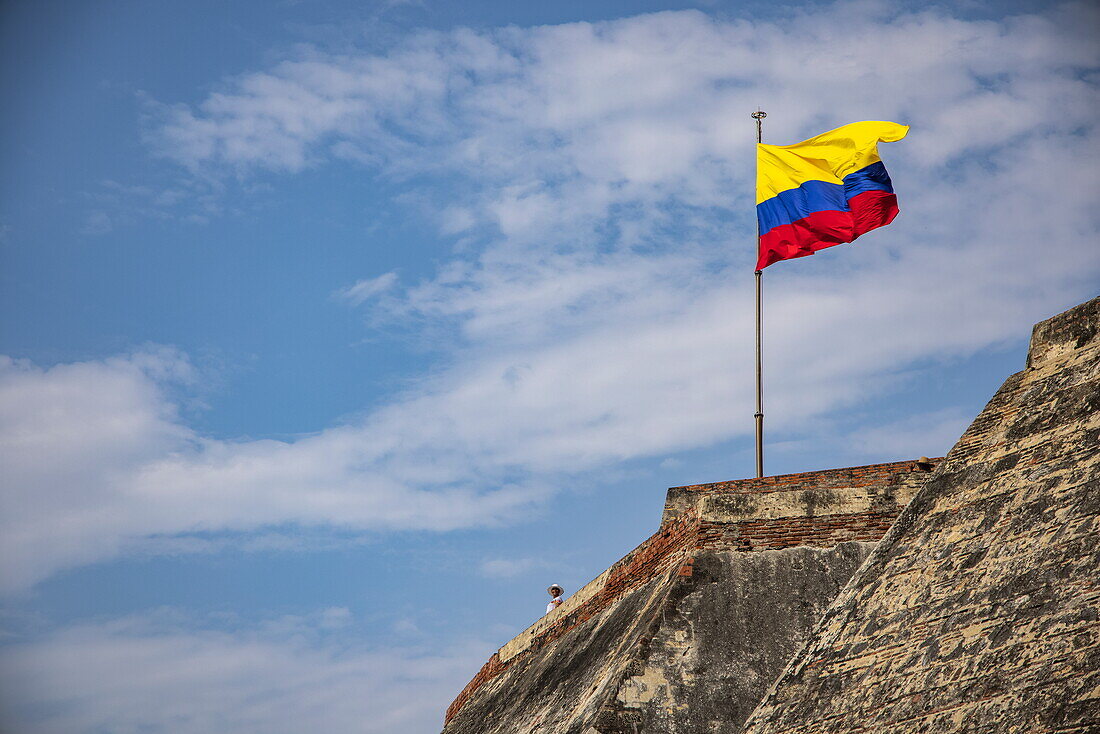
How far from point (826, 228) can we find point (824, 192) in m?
0.38

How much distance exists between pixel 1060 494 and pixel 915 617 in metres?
0.79

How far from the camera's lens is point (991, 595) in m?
4.87

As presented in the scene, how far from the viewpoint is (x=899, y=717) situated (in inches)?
185

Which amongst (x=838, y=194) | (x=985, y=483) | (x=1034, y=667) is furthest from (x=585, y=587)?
(x=1034, y=667)

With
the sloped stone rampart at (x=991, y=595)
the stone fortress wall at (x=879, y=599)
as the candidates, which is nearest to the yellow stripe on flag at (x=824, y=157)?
the stone fortress wall at (x=879, y=599)

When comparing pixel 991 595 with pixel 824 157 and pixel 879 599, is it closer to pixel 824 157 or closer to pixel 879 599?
pixel 879 599

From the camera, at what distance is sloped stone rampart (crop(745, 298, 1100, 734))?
4344 millimetres

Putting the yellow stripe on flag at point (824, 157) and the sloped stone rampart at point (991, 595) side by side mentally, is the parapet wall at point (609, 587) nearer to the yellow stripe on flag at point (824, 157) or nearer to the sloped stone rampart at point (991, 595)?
the sloped stone rampart at point (991, 595)

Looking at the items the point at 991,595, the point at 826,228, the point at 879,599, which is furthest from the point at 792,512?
the point at 826,228

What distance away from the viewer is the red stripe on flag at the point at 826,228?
12.1 metres

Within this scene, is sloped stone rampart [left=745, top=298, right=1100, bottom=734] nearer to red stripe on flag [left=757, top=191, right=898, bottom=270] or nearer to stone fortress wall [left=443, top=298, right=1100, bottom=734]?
stone fortress wall [left=443, top=298, right=1100, bottom=734]

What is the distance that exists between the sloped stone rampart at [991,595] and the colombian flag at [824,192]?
5.87 metres

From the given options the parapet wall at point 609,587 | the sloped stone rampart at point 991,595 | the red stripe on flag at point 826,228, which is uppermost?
the red stripe on flag at point 826,228

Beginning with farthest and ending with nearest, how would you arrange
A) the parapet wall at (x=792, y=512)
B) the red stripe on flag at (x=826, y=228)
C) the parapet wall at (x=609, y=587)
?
the red stripe on flag at (x=826, y=228)
the parapet wall at (x=609, y=587)
the parapet wall at (x=792, y=512)
